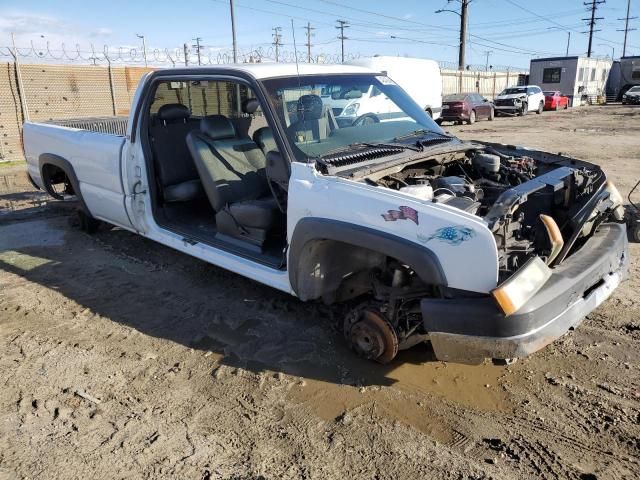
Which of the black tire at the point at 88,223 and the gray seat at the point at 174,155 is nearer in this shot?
the gray seat at the point at 174,155

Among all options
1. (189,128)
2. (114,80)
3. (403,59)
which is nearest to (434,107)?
(403,59)

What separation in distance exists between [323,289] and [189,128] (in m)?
2.67

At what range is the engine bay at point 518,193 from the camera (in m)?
2.94

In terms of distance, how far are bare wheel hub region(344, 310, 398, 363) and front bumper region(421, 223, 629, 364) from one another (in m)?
0.42

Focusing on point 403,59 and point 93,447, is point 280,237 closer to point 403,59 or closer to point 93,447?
point 93,447

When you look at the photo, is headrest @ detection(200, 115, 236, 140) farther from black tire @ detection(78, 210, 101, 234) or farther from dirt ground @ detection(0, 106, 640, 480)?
black tire @ detection(78, 210, 101, 234)

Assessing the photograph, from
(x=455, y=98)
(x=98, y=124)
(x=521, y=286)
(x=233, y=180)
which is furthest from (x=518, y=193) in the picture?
(x=455, y=98)

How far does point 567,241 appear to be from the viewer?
129 inches

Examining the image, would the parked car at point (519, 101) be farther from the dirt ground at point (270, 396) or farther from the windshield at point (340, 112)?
the windshield at point (340, 112)

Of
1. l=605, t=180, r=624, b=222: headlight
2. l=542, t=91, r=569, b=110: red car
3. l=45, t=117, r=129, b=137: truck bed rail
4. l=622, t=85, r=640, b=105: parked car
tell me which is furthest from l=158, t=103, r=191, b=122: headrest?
l=622, t=85, r=640, b=105: parked car

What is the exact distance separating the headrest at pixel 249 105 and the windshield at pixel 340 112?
25.4 inches

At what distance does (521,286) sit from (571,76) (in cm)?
4170

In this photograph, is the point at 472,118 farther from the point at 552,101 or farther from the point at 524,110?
the point at 552,101

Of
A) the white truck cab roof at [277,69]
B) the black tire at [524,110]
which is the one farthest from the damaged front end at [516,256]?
the black tire at [524,110]
